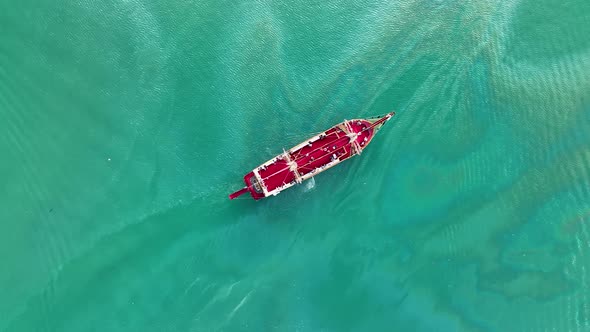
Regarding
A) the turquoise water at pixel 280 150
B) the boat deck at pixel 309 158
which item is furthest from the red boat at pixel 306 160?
the turquoise water at pixel 280 150

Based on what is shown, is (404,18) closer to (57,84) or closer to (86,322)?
(57,84)

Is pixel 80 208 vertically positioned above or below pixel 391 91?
above

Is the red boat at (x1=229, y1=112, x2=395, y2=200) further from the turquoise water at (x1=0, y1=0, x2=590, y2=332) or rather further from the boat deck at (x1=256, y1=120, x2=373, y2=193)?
the turquoise water at (x1=0, y1=0, x2=590, y2=332)

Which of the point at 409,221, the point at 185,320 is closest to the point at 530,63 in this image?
the point at 409,221

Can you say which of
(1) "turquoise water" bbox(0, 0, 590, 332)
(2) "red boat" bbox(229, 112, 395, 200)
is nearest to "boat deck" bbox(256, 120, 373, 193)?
(2) "red boat" bbox(229, 112, 395, 200)

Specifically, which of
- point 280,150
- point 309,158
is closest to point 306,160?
point 309,158

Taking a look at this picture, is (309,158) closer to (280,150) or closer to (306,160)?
(306,160)
